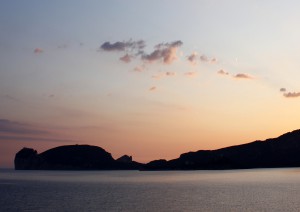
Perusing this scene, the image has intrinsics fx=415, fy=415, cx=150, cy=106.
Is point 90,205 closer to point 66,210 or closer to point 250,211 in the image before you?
point 66,210

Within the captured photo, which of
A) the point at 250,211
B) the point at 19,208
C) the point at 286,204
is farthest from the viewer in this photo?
the point at 286,204

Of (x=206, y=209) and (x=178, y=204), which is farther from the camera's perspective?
(x=178, y=204)

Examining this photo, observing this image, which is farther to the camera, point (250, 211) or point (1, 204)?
point (1, 204)

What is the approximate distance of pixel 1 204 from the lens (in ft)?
396

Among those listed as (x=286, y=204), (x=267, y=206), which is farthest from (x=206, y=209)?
(x=286, y=204)

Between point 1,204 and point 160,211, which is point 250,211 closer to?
point 160,211

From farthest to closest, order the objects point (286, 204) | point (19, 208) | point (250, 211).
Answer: point (286, 204) < point (19, 208) < point (250, 211)

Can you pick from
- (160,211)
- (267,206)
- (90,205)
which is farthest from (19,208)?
(267,206)

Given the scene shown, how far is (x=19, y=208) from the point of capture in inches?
4338

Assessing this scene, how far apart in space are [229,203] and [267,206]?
1175 centimetres

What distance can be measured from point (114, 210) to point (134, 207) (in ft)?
25.2

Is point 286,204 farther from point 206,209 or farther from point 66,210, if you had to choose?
point 66,210

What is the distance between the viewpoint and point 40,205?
11688cm

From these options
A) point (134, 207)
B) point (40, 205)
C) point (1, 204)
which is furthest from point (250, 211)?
point (1, 204)
